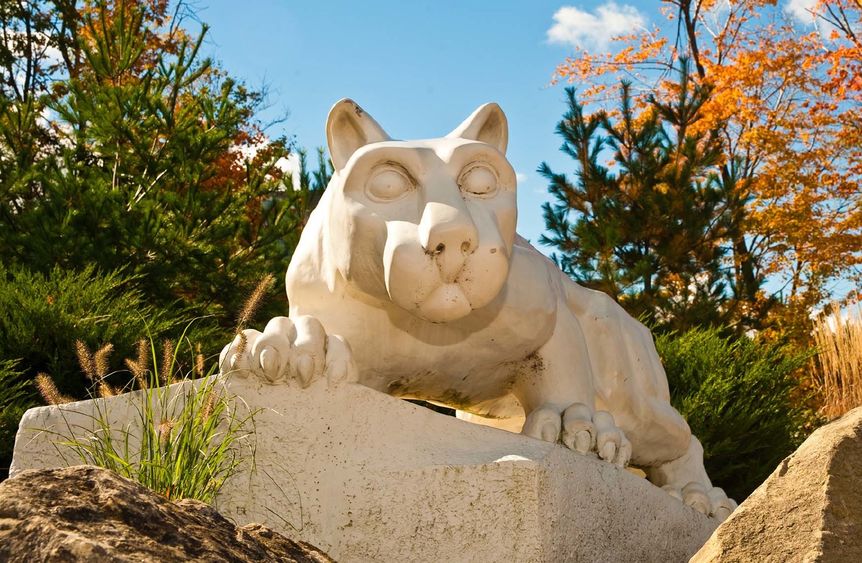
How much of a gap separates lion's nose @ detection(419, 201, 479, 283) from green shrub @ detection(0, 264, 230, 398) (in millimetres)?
2612

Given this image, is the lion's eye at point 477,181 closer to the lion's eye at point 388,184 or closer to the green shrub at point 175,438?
the lion's eye at point 388,184

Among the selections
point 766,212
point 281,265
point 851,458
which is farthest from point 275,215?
point 766,212

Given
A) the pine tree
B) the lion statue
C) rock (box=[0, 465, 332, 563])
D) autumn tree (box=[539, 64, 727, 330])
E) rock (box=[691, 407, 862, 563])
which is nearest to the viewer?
rock (box=[0, 465, 332, 563])

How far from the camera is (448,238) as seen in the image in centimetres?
252

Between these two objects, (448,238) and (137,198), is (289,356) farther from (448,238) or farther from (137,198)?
(137,198)

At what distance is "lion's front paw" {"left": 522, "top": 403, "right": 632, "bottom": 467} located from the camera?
294 centimetres

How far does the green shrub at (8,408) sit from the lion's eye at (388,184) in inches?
94.9

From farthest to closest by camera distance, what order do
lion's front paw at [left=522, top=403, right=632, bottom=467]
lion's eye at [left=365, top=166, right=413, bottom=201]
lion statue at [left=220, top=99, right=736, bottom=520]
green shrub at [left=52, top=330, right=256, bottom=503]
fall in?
1. lion's front paw at [left=522, top=403, right=632, bottom=467]
2. lion's eye at [left=365, top=166, right=413, bottom=201]
3. lion statue at [left=220, top=99, right=736, bottom=520]
4. green shrub at [left=52, top=330, right=256, bottom=503]

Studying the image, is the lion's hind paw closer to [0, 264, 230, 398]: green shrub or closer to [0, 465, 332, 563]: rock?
[0, 465, 332, 563]: rock

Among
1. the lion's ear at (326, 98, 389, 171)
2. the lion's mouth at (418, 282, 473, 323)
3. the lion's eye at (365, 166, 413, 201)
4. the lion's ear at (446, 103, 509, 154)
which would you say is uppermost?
the lion's ear at (446, 103, 509, 154)

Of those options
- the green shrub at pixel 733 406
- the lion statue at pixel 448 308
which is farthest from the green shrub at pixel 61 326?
the green shrub at pixel 733 406

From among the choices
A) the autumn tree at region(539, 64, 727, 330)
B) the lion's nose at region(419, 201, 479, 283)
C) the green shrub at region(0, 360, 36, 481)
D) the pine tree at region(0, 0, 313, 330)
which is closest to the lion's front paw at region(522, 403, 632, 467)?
the lion's nose at region(419, 201, 479, 283)

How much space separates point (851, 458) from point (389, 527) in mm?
1103

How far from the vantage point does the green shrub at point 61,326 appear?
4887 mm
